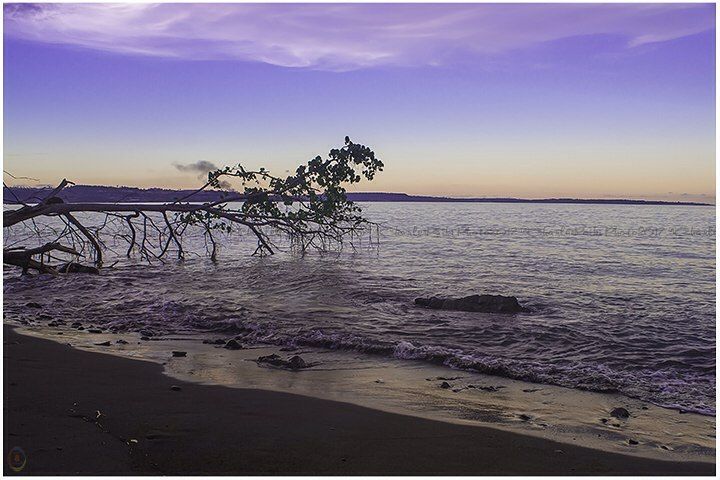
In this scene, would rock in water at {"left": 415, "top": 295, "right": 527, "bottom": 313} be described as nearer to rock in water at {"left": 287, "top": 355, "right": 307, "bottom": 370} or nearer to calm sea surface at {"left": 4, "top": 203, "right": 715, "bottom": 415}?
calm sea surface at {"left": 4, "top": 203, "right": 715, "bottom": 415}

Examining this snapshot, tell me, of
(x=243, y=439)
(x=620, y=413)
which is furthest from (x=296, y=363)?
(x=620, y=413)

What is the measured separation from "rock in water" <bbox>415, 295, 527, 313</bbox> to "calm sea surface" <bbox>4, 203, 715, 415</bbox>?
508 millimetres

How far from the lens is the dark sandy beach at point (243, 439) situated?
5168mm

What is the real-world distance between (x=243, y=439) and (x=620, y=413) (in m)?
4.77

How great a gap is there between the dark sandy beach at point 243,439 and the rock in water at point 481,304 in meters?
8.16

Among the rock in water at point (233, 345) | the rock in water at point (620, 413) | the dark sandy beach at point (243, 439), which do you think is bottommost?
the rock in water at point (620, 413)

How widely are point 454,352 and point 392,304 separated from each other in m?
5.43

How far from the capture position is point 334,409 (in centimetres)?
695

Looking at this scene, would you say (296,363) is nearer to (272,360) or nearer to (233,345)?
(272,360)

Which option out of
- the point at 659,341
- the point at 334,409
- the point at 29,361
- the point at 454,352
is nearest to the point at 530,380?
the point at 454,352

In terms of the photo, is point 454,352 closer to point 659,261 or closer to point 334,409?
point 334,409

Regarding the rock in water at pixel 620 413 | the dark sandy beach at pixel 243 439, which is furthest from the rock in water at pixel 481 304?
the dark sandy beach at pixel 243 439

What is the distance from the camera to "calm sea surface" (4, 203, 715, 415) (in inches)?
394

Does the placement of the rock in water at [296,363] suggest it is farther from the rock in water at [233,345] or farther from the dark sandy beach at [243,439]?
the dark sandy beach at [243,439]
